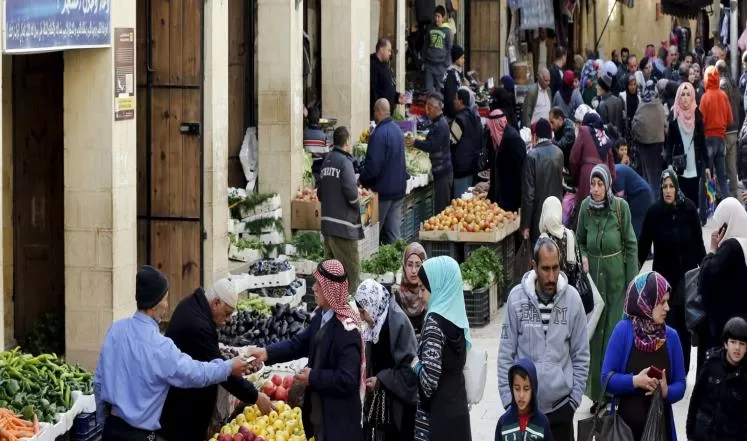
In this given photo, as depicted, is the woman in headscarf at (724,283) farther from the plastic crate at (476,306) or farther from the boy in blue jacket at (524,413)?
the plastic crate at (476,306)

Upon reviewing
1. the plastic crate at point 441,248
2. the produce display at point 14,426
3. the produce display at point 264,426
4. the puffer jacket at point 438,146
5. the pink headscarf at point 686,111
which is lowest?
the produce display at point 264,426

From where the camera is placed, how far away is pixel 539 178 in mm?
16297

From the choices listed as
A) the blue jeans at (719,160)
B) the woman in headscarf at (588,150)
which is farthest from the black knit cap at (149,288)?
the blue jeans at (719,160)

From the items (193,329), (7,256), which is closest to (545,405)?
(193,329)

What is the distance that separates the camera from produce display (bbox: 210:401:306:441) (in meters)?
10.8

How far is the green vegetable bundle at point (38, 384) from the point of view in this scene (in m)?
10.5

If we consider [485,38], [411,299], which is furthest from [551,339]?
[485,38]

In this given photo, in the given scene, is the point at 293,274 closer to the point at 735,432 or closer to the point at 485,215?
the point at 485,215

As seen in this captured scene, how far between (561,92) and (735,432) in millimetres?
17352

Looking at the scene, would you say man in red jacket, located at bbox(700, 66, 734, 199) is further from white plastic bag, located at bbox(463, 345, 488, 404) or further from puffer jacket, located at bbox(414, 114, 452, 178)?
white plastic bag, located at bbox(463, 345, 488, 404)

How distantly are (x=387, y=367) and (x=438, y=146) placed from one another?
31.5ft

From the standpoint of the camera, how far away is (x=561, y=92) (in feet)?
86.4

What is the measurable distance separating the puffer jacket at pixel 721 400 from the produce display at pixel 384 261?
24.8 ft

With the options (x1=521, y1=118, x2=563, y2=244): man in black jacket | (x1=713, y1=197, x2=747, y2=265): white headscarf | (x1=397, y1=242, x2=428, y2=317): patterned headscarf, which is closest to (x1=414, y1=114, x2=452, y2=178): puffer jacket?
(x1=521, y1=118, x2=563, y2=244): man in black jacket
